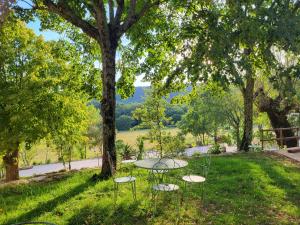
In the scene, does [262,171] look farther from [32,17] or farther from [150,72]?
[32,17]

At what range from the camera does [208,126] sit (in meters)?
54.8

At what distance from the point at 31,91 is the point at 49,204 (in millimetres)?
9985

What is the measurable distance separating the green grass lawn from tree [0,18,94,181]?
6184 millimetres

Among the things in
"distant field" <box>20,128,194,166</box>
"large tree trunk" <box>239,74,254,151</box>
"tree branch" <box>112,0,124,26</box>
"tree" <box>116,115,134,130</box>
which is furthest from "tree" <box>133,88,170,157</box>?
"tree" <box>116,115,134,130</box>

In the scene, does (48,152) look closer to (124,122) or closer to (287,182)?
(124,122)

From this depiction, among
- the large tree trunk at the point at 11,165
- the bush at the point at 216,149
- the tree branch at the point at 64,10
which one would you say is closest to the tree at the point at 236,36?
the tree branch at the point at 64,10

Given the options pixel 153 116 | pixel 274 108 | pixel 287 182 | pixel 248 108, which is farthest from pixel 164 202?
pixel 153 116

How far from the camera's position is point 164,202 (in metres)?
8.09

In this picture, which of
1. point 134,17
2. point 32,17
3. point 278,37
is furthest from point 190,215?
point 32,17

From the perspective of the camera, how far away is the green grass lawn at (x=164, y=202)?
7227 mm

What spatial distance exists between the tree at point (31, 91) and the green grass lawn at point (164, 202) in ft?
20.3

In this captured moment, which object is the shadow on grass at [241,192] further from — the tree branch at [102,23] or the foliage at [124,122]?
the foliage at [124,122]

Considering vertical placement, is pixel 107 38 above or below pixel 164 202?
above

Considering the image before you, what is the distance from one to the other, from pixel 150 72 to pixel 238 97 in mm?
26189
